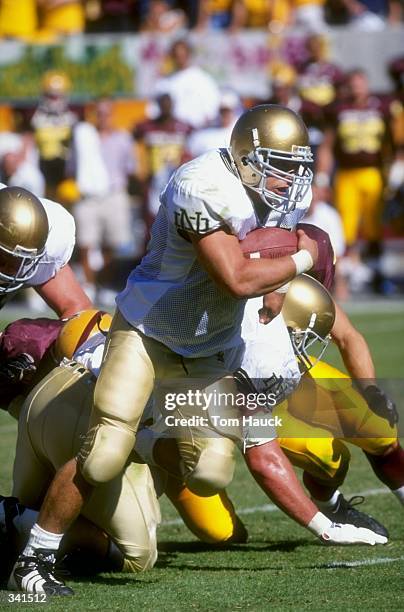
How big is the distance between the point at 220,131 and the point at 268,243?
6.65 metres

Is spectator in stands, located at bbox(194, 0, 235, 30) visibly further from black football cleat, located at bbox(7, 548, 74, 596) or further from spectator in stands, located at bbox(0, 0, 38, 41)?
black football cleat, located at bbox(7, 548, 74, 596)

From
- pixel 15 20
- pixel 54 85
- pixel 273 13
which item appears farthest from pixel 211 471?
pixel 15 20

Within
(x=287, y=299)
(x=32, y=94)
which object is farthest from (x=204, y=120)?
(x=287, y=299)

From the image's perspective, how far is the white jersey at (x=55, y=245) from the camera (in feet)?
13.9

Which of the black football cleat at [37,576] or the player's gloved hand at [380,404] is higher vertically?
the player's gloved hand at [380,404]

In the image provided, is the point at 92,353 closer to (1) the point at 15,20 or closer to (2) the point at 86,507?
(2) the point at 86,507

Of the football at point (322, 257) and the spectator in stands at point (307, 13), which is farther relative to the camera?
the spectator in stands at point (307, 13)

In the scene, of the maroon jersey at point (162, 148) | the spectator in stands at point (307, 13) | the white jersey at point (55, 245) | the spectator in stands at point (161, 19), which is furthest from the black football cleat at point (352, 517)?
the spectator in stands at point (161, 19)

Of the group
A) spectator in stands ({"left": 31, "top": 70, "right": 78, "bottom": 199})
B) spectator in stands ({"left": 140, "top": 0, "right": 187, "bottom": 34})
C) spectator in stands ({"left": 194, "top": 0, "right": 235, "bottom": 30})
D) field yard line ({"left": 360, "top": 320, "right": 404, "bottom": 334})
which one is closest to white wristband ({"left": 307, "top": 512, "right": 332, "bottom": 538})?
field yard line ({"left": 360, "top": 320, "right": 404, "bottom": 334})

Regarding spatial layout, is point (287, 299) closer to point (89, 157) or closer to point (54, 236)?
point (54, 236)

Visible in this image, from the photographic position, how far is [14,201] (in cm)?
382

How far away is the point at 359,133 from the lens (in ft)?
33.4

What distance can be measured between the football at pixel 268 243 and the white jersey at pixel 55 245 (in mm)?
823

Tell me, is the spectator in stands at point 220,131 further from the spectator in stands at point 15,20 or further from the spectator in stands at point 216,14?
the spectator in stands at point 15,20
